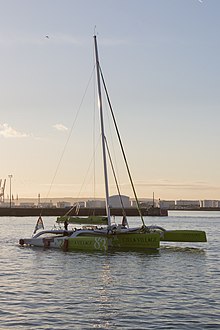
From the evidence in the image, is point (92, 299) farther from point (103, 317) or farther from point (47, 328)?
point (47, 328)

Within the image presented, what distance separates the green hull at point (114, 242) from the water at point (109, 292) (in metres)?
2.51

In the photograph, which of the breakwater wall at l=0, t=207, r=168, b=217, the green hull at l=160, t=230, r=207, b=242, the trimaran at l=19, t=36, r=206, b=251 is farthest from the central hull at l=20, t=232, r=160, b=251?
the breakwater wall at l=0, t=207, r=168, b=217

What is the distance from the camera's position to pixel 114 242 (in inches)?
1646

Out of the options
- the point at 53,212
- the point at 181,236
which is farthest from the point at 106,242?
the point at 53,212

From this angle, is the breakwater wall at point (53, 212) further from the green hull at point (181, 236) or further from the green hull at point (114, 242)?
the green hull at point (114, 242)

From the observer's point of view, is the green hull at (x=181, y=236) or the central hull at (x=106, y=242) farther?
the green hull at (x=181, y=236)

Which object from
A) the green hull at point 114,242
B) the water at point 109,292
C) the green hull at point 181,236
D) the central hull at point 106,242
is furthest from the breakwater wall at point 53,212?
the water at point 109,292

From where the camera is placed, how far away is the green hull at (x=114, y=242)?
39.4 m

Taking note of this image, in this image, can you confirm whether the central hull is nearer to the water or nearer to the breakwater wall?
the water

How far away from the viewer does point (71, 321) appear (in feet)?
54.7

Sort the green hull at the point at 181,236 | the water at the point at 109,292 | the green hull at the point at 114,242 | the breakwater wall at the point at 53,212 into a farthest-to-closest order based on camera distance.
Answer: the breakwater wall at the point at 53,212 → the green hull at the point at 181,236 → the green hull at the point at 114,242 → the water at the point at 109,292

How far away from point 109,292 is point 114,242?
19753mm

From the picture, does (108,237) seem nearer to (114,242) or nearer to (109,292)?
(114,242)

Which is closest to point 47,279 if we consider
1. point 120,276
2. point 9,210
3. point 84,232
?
point 120,276
